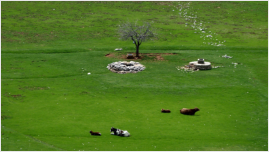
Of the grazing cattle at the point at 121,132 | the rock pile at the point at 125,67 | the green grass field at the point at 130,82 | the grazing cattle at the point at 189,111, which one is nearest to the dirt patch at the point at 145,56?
the green grass field at the point at 130,82

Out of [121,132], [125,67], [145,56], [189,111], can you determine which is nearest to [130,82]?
[125,67]

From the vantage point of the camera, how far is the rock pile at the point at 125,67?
189ft

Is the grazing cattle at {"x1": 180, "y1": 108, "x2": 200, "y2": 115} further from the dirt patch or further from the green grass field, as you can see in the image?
the dirt patch

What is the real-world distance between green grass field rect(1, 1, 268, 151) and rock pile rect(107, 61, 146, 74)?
3.15 feet

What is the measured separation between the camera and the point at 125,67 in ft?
190

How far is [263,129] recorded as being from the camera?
119ft

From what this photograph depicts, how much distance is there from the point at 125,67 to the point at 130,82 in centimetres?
580

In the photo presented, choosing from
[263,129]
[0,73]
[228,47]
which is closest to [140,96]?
[263,129]

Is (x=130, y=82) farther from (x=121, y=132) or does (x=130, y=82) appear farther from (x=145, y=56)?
(x=121, y=132)

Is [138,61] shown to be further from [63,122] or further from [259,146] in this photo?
[259,146]

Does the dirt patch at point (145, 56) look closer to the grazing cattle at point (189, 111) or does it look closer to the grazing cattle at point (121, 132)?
the grazing cattle at point (189, 111)

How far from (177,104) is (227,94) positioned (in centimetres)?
713

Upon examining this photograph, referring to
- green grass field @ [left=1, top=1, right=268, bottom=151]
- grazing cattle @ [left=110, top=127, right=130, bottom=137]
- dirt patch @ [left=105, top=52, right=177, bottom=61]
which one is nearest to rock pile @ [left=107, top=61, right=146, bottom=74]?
green grass field @ [left=1, top=1, right=268, bottom=151]

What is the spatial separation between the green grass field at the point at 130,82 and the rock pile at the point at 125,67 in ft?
3.15
